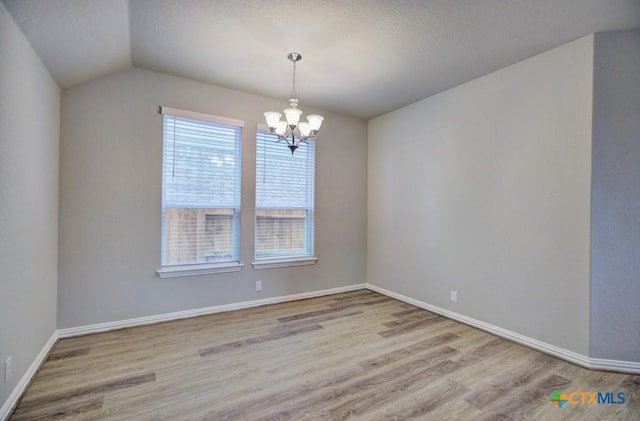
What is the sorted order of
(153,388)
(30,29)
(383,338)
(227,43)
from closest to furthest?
(30,29), (153,388), (227,43), (383,338)

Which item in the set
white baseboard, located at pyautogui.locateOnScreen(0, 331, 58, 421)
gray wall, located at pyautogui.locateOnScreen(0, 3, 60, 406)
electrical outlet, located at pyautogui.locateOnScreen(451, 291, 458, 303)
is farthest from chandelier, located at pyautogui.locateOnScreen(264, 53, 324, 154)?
white baseboard, located at pyautogui.locateOnScreen(0, 331, 58, 421)

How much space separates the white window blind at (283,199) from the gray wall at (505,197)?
1280mm

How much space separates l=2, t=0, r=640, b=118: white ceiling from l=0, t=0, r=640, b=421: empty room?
2cm

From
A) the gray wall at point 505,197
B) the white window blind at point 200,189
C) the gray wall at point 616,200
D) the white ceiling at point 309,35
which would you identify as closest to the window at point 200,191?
the white window blind at point 200,189

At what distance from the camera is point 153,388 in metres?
2.15

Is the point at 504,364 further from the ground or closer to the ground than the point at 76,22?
closer to the ground

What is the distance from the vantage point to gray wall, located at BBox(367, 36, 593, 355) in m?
2.58

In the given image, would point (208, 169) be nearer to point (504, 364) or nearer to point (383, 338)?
point (383, 338)

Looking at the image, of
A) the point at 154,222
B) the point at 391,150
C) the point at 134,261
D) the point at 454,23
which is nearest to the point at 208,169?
the point at 154,222

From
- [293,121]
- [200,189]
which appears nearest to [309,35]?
[293,121]

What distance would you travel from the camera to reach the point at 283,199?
13.7 feet

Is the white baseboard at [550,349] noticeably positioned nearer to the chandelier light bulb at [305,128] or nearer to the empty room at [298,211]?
the empty room at [298,211]

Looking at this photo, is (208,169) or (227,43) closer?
(227,43)

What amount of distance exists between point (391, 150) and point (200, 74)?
9.01ft
